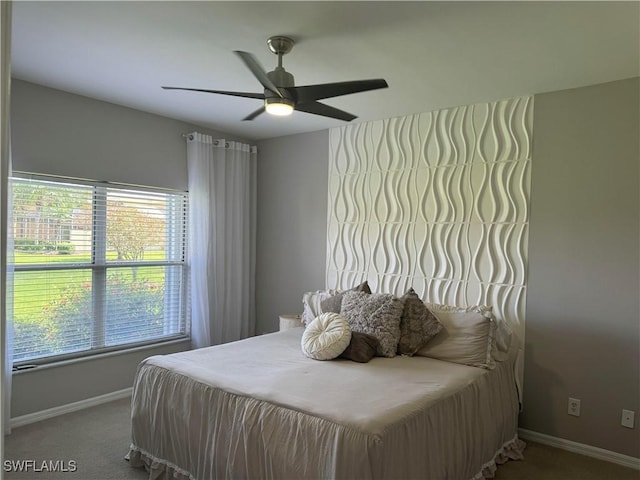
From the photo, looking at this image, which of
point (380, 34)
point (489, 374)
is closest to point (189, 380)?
point (489, 374)

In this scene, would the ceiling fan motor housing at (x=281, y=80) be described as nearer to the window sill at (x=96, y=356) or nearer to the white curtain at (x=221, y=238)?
the white curtain at (x=221, y=238)

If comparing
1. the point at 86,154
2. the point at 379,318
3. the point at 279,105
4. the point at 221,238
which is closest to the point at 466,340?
the point at 379,318

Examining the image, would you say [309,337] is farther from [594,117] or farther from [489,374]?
[594,117]

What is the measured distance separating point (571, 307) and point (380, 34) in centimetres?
228

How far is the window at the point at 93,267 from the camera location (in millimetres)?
3375

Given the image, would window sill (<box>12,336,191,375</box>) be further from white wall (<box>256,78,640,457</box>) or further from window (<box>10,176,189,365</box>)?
white wall (<box>256,78,640,457</box>)

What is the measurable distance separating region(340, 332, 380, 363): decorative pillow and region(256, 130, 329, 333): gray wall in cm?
157

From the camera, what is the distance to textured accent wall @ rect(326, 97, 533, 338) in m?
3.42

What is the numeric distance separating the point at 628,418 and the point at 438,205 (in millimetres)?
1986

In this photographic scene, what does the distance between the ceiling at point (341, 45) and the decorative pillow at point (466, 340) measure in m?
1.64

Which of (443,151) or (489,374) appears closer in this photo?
(489,374)

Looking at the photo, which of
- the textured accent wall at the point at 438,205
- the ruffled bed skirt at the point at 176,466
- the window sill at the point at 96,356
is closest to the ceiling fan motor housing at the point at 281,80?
the textured accent wall at the point at 438,205

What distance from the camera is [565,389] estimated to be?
3.18m

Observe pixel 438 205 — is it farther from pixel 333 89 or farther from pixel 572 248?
pixel 333 89
